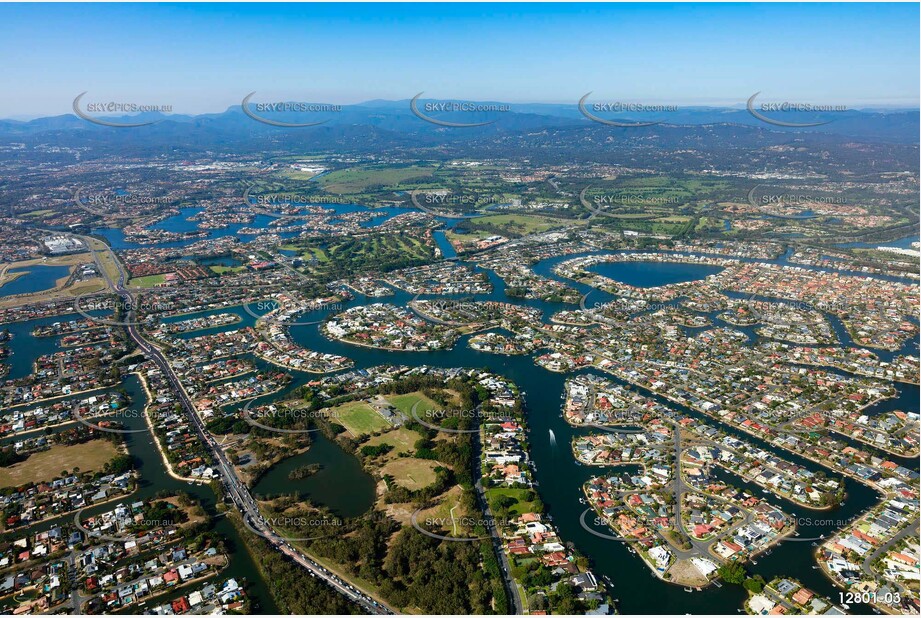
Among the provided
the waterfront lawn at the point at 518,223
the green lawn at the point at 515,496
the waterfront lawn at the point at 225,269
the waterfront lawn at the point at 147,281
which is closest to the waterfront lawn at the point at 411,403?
the green lawn at the point at 515,496

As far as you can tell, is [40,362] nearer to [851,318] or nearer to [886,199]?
[851,318]

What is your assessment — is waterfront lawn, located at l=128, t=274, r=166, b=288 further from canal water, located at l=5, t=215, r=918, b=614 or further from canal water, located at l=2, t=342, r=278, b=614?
canal water, located at l=2, t=342, r=278, b=614

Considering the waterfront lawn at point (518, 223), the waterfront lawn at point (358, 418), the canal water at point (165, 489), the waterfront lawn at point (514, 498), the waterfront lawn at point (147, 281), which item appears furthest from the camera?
the waterfront lawn at point (518, 223)

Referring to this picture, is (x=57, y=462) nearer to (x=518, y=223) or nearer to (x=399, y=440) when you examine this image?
(x=399, y=440)

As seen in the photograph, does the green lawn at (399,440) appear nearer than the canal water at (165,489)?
No

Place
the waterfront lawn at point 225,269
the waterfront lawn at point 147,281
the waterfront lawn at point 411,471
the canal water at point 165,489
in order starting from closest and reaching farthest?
1. the canal water at point 165,489
2. the waterfront lawn at point 411,471
3. the waterfront lawn at point 147,281
4. the waterfront lawn at point 225,269

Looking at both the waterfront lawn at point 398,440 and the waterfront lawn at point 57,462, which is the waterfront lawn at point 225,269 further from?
the waterfront lawn at point 398,440

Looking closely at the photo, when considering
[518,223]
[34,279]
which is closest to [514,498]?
[34,279]
